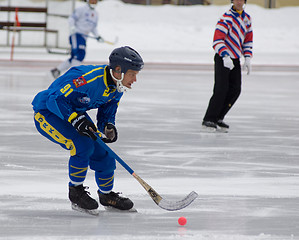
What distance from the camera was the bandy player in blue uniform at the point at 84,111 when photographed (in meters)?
3.87

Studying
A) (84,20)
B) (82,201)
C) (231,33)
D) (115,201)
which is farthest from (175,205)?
(84,20)

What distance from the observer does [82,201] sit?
3.99m

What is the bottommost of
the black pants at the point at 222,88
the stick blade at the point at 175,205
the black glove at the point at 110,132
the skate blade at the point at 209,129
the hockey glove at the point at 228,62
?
the skate blade at the point at 209,129

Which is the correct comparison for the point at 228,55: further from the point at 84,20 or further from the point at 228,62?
the point at 84,20

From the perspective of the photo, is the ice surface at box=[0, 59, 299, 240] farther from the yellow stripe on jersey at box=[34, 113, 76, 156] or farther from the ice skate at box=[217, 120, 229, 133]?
the yellow stripe on jersey at box=[34, 113, 76, 156]

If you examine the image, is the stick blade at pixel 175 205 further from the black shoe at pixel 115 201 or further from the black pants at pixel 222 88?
the black pants at pixel 222 88

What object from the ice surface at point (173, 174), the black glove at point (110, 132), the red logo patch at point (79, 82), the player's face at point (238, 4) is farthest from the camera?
the player's face at point (238, 4)

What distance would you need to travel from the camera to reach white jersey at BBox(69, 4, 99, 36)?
1290 centimetres

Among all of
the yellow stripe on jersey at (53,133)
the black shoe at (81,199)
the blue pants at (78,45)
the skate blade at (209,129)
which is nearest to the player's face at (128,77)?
the yellow stripe on jersey at (53,133)

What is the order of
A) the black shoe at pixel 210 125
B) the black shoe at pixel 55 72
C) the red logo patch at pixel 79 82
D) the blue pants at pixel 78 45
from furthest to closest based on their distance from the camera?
1. the black shoe at pixel 55 72
2. the blue pants at pixel 78 45
3. the black shoe at pixel 210 125
4. the red logo patch at pixel 79 82

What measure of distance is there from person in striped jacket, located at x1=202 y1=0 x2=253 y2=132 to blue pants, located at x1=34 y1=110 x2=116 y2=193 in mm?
3532

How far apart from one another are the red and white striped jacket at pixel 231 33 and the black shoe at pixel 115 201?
11.7 ft

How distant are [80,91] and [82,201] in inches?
23.8

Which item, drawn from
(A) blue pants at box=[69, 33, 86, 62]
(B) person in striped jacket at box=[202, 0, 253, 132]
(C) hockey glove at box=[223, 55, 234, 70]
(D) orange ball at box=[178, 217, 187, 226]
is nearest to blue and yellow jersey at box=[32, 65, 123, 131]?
(D) orange ball at box=[178, 217, 187, 226]
